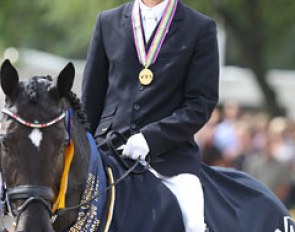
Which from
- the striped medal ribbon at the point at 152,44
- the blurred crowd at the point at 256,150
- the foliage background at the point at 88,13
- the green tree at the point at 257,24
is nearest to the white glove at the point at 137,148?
the striped medal ribbon at the point at 152,44

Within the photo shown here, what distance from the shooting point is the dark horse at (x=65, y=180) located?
5.25 meters

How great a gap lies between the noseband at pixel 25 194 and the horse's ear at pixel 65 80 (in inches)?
8.0

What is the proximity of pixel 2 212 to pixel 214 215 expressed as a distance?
62.1 inches

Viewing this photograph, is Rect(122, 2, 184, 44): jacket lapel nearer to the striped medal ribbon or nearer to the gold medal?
the striped medal ribbon

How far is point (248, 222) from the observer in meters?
6.66

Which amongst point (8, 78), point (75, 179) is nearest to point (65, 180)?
point (75, 179)

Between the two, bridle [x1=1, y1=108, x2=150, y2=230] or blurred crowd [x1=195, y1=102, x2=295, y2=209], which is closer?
bridle [x1=1, y1=108, x2=150, y2=230]

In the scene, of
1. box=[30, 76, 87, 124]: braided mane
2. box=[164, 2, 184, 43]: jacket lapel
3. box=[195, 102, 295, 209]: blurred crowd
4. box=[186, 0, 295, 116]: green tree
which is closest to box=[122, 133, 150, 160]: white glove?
box=[30, 76, 87, 124]: braided mane

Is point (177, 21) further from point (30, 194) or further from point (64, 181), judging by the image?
point (30, 194)

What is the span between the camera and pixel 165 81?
249 inches

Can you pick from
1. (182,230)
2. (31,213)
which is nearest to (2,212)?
(31,213)

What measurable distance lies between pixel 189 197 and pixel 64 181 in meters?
0.93

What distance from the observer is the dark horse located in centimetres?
525

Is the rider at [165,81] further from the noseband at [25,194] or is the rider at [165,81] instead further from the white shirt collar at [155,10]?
the noseband at [25,194]
